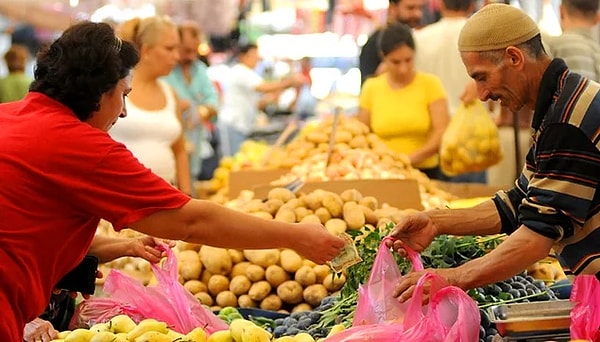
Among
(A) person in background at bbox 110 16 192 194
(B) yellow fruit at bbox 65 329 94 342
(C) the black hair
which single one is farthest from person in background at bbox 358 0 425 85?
(B) yellow fruit at bbox 65 329 94 342

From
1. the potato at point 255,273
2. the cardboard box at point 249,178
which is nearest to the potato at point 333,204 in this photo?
the potato at point 255,273

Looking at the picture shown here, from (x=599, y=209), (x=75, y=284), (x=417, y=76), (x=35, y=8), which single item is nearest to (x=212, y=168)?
(x=35, y=8)

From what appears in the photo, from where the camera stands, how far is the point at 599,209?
9.72 feet

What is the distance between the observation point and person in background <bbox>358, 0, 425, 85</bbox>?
27.0 feet

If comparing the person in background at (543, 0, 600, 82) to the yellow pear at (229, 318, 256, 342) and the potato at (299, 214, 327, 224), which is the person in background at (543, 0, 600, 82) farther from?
the yellow pear at (229, 318, 256, 342)

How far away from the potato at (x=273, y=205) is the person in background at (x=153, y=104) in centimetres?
152

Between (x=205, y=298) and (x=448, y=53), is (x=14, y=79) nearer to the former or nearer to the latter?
(x=448, y=53)

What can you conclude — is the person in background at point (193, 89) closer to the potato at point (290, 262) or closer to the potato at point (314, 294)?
the potato at point (290, 262)

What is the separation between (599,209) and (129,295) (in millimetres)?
1726

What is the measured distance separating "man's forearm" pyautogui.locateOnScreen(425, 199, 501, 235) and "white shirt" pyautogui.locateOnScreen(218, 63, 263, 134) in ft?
33.3

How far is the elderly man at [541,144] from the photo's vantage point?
290cm

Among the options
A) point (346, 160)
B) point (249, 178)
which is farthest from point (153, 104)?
point (346, 160)

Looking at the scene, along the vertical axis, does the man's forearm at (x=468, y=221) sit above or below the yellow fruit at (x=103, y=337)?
above

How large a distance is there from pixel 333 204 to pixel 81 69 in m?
2.09
